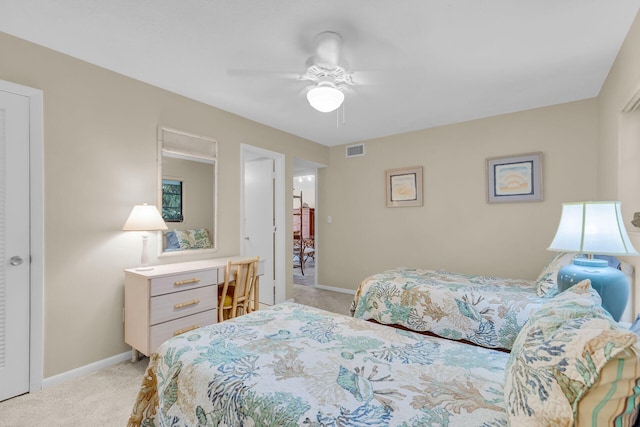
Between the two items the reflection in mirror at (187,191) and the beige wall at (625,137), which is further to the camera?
the reflection in mirror at (187,191)

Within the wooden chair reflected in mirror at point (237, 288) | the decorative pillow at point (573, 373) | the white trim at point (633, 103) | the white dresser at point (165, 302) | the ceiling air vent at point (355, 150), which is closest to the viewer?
the decorative pillow at point (573, 373)

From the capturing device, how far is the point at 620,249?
1557mm

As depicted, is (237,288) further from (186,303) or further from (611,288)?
Result: (611,288)

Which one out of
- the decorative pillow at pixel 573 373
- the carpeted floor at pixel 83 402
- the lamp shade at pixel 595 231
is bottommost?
the carpeted floor at pixel 83 402

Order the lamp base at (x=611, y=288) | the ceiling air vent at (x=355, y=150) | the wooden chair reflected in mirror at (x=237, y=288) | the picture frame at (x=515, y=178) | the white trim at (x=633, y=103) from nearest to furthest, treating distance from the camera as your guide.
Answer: the lamp base at (x=611, y=288) → the white trim at (x=633, y=103) → the wooden chair reflected in mirror at (x=237, y=288) → the picture frame at (x=515, y=178) → the ceiling air vent at (x=355, y=150)

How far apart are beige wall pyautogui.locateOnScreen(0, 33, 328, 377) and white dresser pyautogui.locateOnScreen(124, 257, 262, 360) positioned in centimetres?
21

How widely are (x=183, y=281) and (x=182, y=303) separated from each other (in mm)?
181

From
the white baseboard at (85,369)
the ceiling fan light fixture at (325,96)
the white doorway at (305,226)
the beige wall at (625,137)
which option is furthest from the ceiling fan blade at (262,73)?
the white doorway at (305,226)

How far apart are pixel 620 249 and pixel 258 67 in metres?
2.62

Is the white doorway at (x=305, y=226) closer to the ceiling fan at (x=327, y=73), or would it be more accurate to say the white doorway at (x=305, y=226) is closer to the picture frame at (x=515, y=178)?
the picture frame at (x=515, y=178)

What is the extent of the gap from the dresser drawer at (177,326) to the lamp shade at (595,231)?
2.66 metres

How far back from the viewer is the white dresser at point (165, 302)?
7.73 ft

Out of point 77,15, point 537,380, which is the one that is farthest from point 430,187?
point 77,15

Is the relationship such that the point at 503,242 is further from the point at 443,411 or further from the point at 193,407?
the point at 193,407
